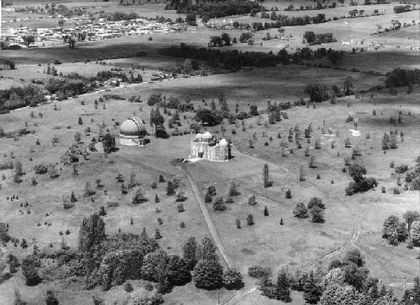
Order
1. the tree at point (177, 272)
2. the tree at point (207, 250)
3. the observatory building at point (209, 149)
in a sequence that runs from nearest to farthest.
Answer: the tree at point (177, 272) < the tree at point (207, 250) < the observatory building at point (209, 149)

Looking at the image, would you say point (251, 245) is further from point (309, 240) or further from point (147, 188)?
point (147, 188)

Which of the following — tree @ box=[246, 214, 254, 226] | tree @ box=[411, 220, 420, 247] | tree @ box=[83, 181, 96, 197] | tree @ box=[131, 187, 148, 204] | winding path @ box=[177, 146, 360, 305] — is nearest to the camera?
winding path @ box=[177, 146, 360, 305]

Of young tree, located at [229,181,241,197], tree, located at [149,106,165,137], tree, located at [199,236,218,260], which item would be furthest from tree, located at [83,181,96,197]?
tree, located at [149,106,165,137]

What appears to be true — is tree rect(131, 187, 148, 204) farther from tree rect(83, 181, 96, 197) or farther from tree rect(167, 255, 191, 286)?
tree rect(167, 255, 191, 286)

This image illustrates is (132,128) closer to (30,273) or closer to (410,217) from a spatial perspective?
(30,273)

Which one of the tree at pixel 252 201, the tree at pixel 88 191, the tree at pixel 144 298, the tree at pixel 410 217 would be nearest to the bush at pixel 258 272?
the tree at pixel 144 298

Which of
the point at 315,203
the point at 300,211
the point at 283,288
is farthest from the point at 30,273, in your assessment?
the point at 315,203

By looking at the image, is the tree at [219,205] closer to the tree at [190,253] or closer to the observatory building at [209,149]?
the tree at [190,253]
